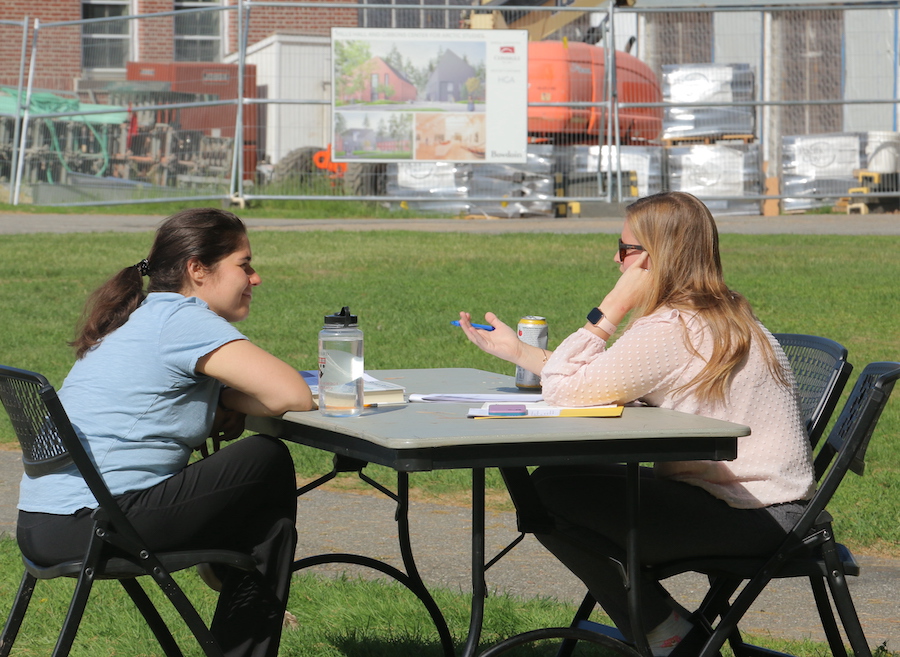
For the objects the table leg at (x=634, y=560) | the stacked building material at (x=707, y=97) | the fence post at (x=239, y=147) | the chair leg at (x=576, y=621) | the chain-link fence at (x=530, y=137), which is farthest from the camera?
the stacked building material at (x=707, y=97)

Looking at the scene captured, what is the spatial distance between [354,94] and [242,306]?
49.4 feet

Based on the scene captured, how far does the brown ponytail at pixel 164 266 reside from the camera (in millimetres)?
3139

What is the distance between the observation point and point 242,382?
298 centimetres

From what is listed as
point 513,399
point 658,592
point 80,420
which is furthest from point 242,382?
point 658,592

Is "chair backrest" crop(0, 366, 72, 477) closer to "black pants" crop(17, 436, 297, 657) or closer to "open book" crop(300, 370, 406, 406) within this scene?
"black pants" crop(17, 436, 297, 657)

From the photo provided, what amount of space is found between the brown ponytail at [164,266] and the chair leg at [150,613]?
0.60 meters

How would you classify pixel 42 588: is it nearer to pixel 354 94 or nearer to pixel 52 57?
pixel 354 94

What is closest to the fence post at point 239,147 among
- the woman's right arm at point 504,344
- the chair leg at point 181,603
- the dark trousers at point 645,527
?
the woman's right arm at point 504,344

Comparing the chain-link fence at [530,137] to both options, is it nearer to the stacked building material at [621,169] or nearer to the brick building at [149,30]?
the stacked building material at [621,169]

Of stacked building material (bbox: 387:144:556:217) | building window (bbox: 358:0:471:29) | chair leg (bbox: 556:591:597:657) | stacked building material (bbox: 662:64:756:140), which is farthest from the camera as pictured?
building window (bbox: 358:0:471:29)

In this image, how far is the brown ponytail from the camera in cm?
314

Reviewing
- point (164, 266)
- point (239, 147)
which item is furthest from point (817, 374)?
point (239, 147)

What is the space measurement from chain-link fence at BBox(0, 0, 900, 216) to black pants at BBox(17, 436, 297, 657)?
586 inches

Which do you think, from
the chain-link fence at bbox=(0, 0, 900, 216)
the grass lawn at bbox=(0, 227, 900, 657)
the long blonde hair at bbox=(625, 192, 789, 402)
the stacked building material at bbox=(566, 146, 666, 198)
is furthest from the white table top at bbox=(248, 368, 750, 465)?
the stacked building material at bbox=(566, 146, 666, 198)
